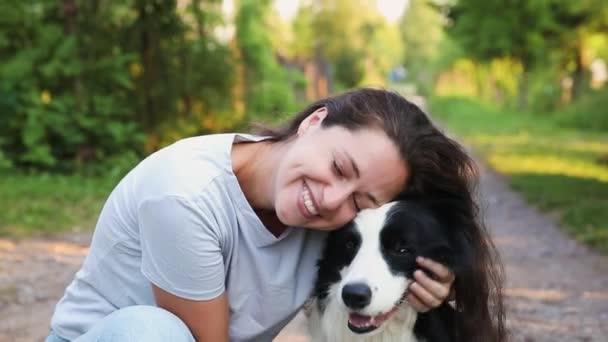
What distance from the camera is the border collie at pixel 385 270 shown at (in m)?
2.21

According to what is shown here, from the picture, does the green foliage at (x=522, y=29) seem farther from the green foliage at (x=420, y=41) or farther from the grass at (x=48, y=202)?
the green foliage at (x=420, y=41)

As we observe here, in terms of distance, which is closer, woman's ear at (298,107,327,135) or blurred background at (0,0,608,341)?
woman's ear at (298,107,327,135)

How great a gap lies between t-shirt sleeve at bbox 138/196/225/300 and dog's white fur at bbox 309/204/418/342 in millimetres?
406

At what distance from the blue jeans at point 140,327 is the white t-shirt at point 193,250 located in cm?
9

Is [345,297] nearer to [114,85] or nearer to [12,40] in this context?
[114,85]

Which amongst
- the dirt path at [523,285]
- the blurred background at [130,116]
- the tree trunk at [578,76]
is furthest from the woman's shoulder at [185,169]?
the tree trunk at [578,76]

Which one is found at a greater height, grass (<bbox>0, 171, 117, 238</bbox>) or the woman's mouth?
the woman's mouth

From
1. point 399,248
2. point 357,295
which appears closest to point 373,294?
point 357,295

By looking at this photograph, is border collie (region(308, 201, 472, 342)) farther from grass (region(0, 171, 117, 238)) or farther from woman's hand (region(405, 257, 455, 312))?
grass (region(0, 171, 117, 238))

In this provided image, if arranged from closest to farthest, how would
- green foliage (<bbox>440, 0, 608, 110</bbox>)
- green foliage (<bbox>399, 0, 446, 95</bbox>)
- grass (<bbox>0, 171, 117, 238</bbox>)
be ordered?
grass (<bbox>0, 171, 117, 238</bbox>), green foliage (<bbox>440, 0, 608, 110</bbox>), green foliage (<bbox>399, 0, 446, 95</bbox>)

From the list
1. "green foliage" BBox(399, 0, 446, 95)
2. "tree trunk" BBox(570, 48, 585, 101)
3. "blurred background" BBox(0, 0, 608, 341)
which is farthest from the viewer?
"green foliage" BBox(399, 0, 446, 95)

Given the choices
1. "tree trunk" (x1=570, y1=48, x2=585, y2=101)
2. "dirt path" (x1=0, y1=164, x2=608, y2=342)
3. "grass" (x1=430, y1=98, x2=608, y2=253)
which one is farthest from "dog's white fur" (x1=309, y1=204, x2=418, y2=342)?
"tree trunk" (x1=570, y1=48, x2=585, y2=101)

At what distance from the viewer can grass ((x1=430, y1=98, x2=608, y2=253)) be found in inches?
268

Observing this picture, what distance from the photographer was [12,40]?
8.40 metres
